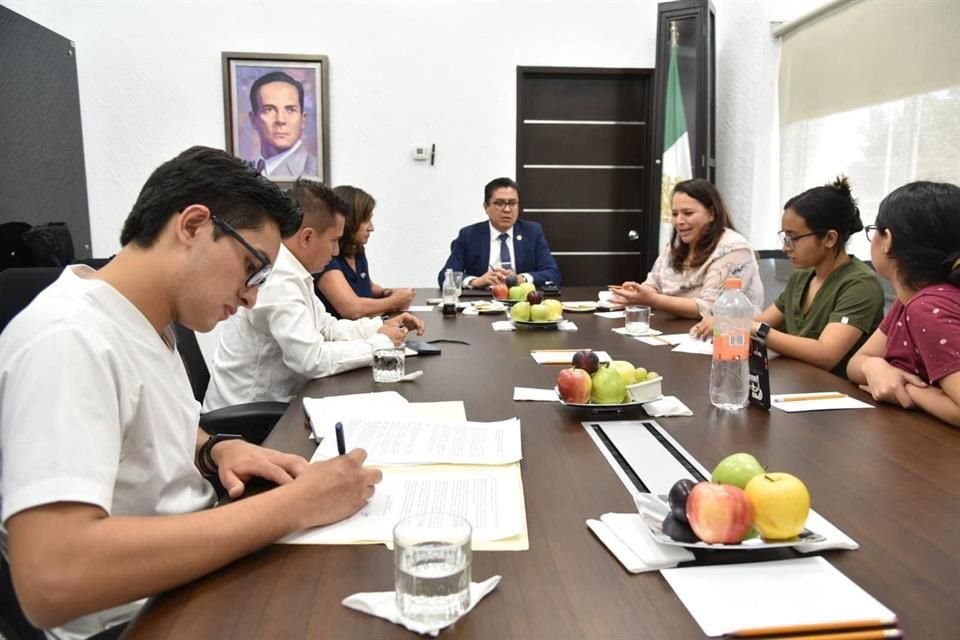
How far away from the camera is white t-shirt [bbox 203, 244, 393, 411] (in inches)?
73.4

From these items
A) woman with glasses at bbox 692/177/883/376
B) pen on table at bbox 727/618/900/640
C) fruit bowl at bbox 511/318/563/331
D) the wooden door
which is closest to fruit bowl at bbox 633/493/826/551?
pen on table at bbox 727/618/900/640

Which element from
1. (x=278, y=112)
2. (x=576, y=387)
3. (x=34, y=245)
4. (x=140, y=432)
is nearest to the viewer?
(x=140, y=432)

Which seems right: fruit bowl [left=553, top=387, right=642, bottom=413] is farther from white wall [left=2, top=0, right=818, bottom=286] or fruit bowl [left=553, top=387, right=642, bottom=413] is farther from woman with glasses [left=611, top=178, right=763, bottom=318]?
white wall [left=2, top=0, right=818, bottom=286]

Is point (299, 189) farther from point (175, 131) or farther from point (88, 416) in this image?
point (175, 131)

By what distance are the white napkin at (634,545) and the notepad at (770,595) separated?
0.02 metres

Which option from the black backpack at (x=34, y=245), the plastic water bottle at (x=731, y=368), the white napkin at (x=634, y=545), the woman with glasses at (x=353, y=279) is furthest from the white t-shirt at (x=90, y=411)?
the black backpack at (x=34, y=245)

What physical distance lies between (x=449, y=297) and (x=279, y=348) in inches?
44.7

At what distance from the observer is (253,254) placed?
1.03 metres

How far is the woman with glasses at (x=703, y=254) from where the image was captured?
2984 mm

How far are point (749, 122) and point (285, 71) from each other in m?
3.11

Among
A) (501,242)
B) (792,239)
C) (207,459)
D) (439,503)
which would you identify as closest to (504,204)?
(501,242)

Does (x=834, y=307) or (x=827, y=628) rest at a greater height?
(x=834, y=307)

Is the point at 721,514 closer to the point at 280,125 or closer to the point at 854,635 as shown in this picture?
the point at 854,635

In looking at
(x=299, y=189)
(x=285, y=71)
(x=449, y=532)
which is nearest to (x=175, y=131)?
(x=285, y=71)
